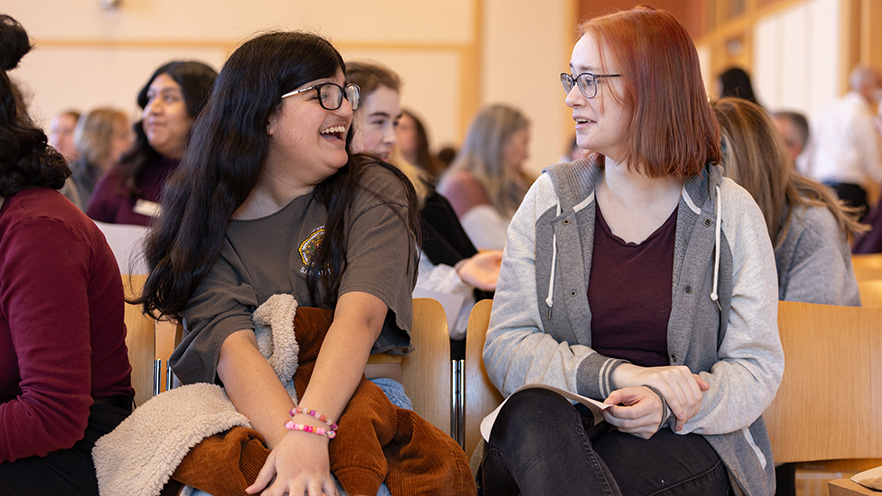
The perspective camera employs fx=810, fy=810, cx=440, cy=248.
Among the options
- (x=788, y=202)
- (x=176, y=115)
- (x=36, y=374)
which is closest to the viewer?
(x=36, y=374)

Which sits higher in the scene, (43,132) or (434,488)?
(43,132)

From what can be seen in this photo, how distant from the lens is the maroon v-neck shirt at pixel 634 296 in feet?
5.65

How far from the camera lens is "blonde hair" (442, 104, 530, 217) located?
4.28 metres

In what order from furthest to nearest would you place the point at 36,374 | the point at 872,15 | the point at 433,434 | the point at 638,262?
the point at 872,15 → the point at 638,262 → the point at 433,434 → the point at 36,374

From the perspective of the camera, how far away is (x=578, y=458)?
4.67 feet

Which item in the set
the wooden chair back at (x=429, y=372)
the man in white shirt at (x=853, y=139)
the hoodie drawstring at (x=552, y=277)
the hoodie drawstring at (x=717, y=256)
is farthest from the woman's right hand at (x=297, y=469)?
the man in white shirt at (x=853, y=139)

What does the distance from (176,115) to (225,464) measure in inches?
78.6

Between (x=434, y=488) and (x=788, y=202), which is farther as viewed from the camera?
(x=788, y=202)

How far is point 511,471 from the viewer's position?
4.98 ft

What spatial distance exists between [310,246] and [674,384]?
0.81 meters

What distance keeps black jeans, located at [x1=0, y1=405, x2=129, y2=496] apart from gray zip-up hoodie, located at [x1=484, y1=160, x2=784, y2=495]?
0.83 meters

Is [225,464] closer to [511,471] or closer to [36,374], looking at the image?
[36,374]

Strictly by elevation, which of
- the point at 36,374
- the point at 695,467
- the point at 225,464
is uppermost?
the point at 36,374

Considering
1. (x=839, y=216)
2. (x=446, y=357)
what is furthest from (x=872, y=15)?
(x=446, y=357)
